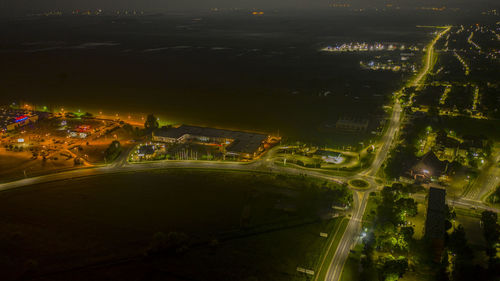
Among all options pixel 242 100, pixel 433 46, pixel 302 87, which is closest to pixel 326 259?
pixel 242 100

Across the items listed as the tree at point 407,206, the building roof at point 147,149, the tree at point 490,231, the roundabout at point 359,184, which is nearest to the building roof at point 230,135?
the building roof at point 147,149

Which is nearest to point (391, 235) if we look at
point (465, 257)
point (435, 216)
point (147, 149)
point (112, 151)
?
point (435, 216)

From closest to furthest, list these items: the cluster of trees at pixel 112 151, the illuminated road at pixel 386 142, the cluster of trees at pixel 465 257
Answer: the cluster of trees at pixel 465 257
the illuminated road at pixel 386 142
the cluster of trees at pixel 112 151

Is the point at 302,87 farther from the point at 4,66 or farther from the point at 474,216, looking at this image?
the point at 4,66

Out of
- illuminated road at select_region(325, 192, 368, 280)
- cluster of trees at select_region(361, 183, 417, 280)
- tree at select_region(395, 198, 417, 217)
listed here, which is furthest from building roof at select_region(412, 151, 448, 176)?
illuminated road at select_region(325, 192, 368, 280)

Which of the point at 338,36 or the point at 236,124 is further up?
the point at 338,36

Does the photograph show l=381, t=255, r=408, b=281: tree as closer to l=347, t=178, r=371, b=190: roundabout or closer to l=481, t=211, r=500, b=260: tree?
l=481, t=211, r=500, b=260: tree

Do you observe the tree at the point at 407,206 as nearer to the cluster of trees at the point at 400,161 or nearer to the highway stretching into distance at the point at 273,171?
the highway stretching into distance at the point at 273,171
